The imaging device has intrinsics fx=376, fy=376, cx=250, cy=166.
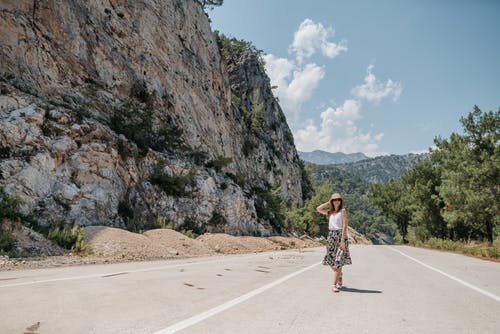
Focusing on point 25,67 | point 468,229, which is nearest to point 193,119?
point 25,67

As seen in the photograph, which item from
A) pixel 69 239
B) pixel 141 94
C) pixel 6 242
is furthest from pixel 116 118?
pixel 6 242

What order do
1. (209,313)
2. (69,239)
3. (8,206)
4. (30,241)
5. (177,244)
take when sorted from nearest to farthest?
(209,313) → (30,241) → (8,206) → (69,239) → (177,244)

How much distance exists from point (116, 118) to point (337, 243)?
74.5 ft

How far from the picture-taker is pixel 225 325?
4289 millimetres

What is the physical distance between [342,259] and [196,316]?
137 inches

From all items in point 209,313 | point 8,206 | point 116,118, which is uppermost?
point 116,118

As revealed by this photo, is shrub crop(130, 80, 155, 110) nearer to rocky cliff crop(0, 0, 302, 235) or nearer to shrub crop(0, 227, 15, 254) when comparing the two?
rocky cliff crop(0, 0, 302, 235)

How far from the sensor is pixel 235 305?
5414mm

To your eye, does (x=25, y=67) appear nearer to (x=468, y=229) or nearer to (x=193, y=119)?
(x=193, y=119)

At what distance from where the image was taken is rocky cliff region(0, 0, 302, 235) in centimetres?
1881

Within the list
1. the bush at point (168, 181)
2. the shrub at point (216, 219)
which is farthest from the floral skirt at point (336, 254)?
the shrub at point (216, 219)

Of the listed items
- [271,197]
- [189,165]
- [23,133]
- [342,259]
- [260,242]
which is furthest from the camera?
[271,197]

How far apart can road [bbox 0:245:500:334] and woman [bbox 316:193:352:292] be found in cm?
40

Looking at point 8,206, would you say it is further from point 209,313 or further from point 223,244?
point 209,313
